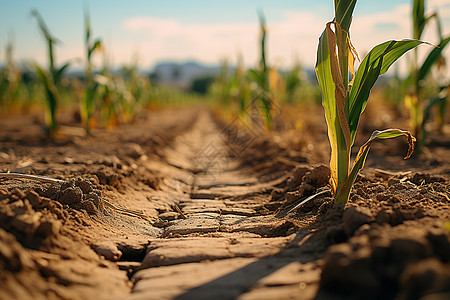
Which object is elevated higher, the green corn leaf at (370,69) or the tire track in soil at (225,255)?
the green corn leaf at (370,69)

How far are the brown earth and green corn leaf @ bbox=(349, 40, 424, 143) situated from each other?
18.8 inches

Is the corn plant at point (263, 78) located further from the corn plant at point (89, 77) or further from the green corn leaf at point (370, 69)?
the green corn leaf at point (370, 69)

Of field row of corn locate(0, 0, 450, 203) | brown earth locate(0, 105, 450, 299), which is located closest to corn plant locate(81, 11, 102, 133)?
field row of corn locate(0, 0, 450, 203)

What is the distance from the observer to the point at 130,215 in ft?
7.39

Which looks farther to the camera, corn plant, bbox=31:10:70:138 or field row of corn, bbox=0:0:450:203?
corn plant, bbox=31:10:70:138

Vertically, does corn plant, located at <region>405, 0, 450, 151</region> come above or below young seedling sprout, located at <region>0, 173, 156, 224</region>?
above

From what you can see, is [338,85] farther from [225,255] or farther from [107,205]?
[107,205]

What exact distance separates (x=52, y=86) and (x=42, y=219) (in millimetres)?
3361

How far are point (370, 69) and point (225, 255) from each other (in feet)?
3.68

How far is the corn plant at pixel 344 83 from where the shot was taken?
1769 mm

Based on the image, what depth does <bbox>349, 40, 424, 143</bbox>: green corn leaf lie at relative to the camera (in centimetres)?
173

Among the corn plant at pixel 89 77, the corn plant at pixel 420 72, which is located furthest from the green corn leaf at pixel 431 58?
the corn plant at pixel 89 77

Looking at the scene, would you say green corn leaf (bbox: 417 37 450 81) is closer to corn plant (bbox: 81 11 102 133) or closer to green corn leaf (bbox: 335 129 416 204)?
green corn leaf (bbox: 335 129 416 204)

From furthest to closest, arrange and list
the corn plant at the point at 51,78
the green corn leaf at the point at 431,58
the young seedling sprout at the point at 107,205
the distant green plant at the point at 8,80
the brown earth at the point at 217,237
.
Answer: the distant green plant at the point at 8,80
the corn plant at the point at 51,78
the green corn leaf at the point at 431,58
the young seedling sprout at the point at 107,205
the brown earth at the point at 217,237
